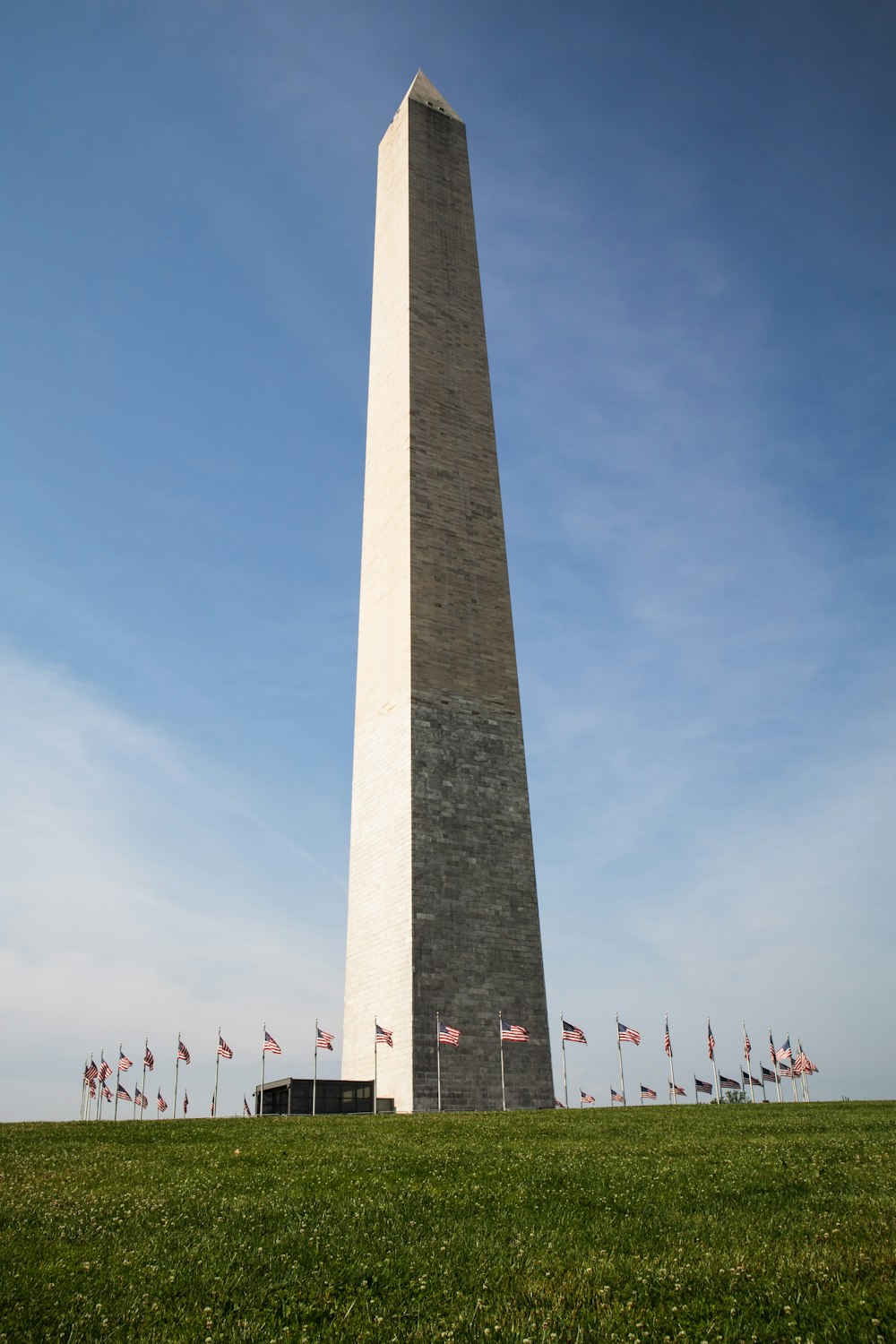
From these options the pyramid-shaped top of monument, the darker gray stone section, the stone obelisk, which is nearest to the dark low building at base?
the stone obelisk

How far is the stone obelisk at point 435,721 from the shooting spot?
30.8 metres

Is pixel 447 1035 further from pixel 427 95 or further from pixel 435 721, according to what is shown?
pixel 427 95

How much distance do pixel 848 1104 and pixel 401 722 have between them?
16758 mm

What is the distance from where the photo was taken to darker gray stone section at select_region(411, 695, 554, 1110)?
98.8ft

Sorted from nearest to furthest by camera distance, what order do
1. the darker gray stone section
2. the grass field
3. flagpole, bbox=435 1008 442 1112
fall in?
the grass field
flagpole, bbox=435 1008 442 1112
the darker gray stone section

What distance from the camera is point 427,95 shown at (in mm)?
47344

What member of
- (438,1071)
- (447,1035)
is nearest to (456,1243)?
(447,1035)

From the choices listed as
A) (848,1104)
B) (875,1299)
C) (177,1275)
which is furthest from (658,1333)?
(848,1104)

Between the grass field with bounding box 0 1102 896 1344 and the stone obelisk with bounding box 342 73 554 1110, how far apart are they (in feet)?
50.3

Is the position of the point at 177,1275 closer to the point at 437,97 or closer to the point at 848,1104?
the point at 848,1104

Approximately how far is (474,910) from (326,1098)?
23.6ft

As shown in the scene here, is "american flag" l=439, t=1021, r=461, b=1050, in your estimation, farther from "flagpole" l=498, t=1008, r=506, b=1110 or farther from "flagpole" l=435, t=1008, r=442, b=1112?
"flagpole" l=498, t=1008, r=506, b=1110

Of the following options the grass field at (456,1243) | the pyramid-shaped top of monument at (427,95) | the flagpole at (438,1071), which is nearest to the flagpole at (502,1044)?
→ the flagpole at (438,1071)

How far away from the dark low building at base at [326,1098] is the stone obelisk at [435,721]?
31.9 inches
